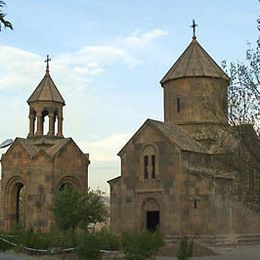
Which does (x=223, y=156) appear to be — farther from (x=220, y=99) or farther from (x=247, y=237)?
(x=247, y=237)

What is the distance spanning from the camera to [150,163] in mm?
25641

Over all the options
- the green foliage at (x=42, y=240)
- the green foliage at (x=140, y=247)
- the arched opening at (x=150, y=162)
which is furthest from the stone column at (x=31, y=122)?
the green foliage at (x=140, y=247)

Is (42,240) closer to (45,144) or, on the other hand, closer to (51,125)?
(45,144)

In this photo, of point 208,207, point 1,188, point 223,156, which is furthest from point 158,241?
point 1,188

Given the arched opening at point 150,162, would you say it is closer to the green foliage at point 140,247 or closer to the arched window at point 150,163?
the arched window at point 150,163

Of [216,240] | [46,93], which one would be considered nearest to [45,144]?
[46,93]

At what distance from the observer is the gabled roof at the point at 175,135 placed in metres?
25.1

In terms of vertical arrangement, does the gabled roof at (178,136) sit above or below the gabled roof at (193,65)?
below

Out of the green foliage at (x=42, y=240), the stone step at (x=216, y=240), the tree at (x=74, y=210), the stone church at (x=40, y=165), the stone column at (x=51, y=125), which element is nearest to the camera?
the green foliage at (x=42, y=240)

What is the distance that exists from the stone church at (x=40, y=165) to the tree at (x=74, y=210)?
5.25 meters

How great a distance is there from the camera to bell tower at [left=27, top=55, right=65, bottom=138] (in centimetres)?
3033

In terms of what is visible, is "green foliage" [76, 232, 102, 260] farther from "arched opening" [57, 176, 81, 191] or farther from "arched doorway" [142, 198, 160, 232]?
"arched opening" [57, 176, 81, 191]

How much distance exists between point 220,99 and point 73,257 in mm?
7303

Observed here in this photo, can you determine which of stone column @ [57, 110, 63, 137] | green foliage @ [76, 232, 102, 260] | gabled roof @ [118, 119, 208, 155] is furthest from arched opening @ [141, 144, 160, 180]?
green foliage @ [76, 232, 102, 260]
